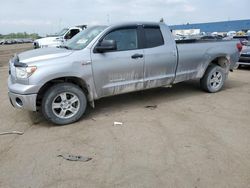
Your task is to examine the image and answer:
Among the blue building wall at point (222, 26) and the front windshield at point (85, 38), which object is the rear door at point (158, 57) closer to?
the front windshield at point (85, 38)

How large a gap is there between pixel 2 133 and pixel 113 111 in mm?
2181

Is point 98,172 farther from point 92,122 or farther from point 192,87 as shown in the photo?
point 192,87

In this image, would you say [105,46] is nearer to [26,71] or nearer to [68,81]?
[68,81]

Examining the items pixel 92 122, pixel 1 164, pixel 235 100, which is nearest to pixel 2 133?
pixel 1 164

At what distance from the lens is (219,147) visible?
3.68 metres

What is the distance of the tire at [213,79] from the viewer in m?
6.60

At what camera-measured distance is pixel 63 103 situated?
4613 millimetres

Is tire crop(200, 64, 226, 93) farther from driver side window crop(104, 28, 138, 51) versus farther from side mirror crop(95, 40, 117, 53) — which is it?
side mirror crop(95, 40, 117, 53)

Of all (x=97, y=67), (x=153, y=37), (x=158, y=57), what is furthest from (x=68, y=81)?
(x=153, y=37)

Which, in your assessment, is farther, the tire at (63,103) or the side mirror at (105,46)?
the side mirror at (105,46)

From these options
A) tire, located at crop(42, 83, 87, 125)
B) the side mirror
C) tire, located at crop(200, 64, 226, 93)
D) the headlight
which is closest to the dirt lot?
tire, located at crop(42, 83, 87, 125)

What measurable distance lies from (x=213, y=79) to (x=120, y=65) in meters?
3.08

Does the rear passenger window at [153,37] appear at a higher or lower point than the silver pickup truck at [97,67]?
higher

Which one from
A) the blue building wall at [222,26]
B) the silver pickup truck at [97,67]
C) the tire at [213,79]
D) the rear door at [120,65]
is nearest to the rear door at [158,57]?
the silver pickup truck at [97,67]
